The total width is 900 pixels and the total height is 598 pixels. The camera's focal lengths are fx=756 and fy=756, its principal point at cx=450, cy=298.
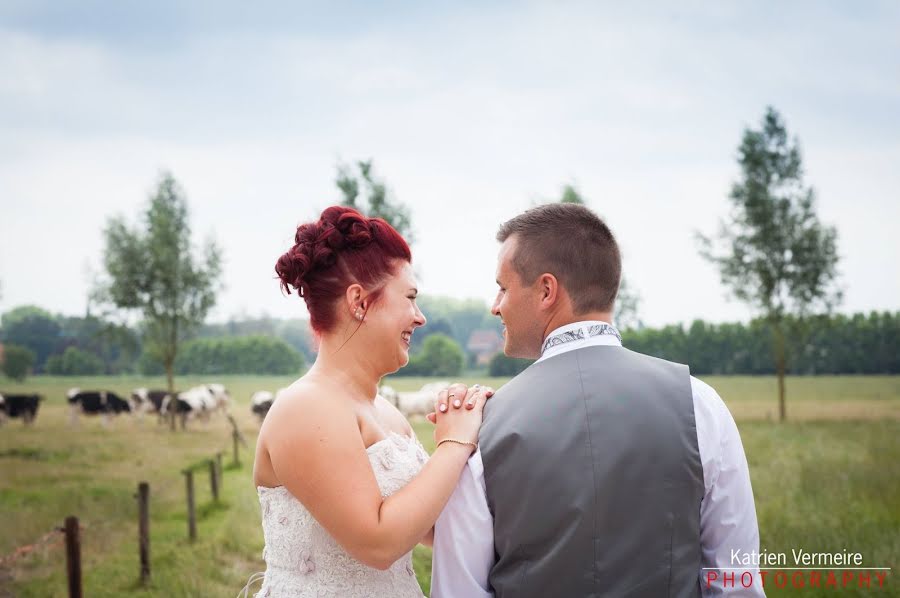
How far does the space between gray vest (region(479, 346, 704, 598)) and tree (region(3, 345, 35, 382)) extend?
147ft

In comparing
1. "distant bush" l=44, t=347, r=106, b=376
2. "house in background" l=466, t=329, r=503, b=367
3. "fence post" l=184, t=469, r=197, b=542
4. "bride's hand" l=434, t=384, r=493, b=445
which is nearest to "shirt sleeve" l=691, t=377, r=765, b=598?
"bride's hand" l=434, t=384, r=493, b=445

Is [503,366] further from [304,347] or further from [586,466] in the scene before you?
[586,466]

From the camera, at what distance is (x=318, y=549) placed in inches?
115

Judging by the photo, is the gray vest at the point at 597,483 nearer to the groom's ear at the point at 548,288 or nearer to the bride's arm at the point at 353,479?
the bride's arm at the point at 353,479

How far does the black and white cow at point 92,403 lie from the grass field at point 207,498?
7.94ft

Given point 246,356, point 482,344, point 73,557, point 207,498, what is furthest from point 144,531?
point 482,344

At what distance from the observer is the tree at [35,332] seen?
144ft

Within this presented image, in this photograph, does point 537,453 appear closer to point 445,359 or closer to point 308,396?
point 308,396

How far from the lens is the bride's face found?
2867 mm

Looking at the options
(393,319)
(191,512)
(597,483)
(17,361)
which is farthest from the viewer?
(17,361)

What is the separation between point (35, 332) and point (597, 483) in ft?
164

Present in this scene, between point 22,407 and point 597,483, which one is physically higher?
point 597,483

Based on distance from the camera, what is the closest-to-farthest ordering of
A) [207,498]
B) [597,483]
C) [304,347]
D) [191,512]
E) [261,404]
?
[597,483]
[191,512]
[207,498]
[261,404]
[304,347]

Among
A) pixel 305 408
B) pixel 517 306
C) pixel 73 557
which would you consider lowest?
pixel 73 557
